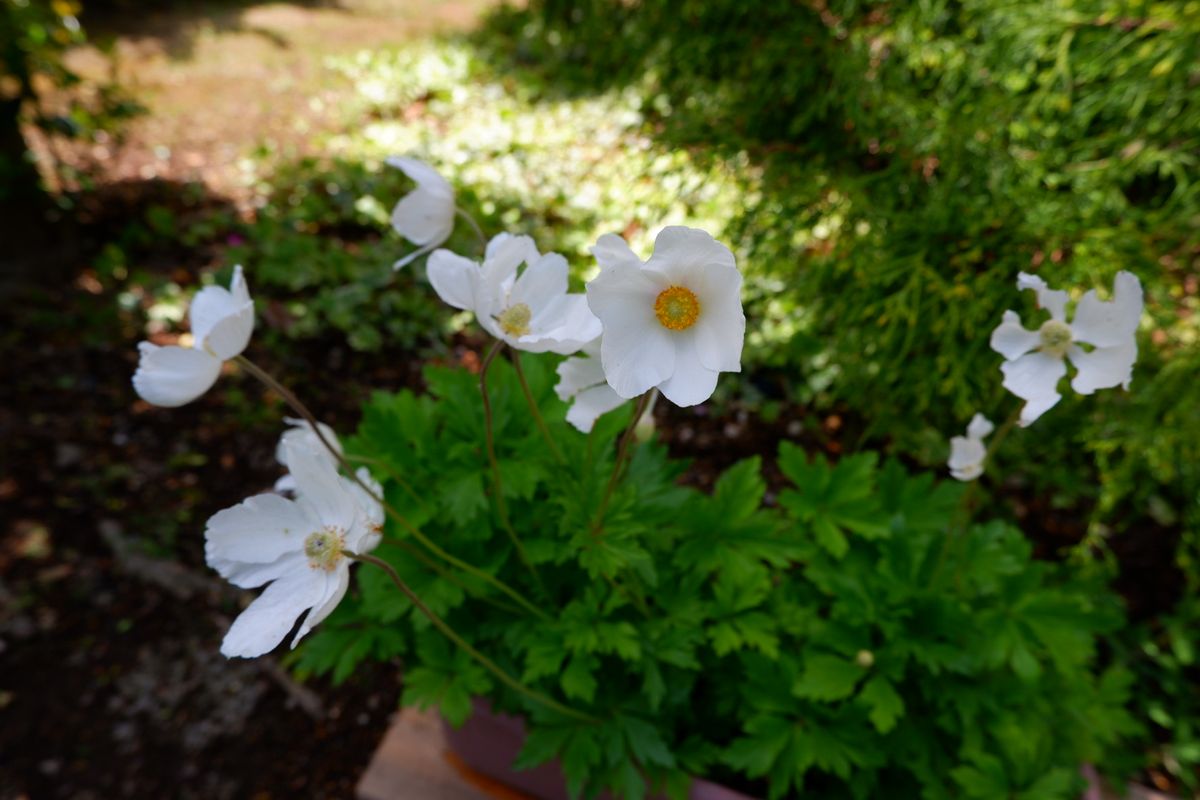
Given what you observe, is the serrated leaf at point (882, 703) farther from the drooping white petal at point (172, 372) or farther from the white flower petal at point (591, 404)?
the drooping white petal at point (172, 372)

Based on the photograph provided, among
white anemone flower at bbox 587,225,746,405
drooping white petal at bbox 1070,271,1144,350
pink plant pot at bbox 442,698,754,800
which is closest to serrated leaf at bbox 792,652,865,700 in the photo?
pink plant pot at bbox 442,698,754,800

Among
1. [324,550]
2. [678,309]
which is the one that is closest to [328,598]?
[324,550]

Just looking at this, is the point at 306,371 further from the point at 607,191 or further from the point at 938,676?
the point at 938,676

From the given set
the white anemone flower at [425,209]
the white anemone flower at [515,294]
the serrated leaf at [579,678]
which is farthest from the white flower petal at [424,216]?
the serrated leaf at [579,678]

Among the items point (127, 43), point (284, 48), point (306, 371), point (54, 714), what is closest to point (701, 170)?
point (306, 371)

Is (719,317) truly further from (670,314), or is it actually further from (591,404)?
(591,404)

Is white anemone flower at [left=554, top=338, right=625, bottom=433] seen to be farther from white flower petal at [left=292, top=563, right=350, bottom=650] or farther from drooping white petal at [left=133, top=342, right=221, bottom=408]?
drooping white petal at [left=133, top=342, right=221, bottom=408]
